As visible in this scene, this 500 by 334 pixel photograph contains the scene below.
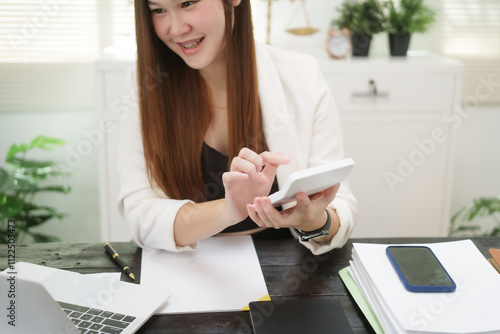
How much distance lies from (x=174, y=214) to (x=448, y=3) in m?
2.00

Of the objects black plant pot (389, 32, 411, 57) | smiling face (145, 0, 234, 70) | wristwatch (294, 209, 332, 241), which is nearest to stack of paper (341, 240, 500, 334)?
wristwatch (294, 209, 332, 241)

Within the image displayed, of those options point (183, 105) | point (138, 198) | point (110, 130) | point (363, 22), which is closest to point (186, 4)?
point (183, 105)

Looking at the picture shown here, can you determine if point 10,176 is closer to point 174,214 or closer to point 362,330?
point 174,214

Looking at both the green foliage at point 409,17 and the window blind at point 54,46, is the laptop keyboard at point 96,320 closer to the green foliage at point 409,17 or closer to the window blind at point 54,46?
the window blind at point 54,46

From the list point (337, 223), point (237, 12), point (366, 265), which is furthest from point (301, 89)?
point (366, 265)

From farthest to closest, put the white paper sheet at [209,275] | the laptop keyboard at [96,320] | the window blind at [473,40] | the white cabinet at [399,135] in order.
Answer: the window blind at [473,40] < the white cabinet at [399,135] < the white paper sheet at [209,275] < the laptop keyboard at [96,320]

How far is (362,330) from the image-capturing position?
35.6 inches

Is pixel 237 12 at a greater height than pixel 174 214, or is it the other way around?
pixel 237 12

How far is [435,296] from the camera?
0.89m

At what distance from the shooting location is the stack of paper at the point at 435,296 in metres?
0.83

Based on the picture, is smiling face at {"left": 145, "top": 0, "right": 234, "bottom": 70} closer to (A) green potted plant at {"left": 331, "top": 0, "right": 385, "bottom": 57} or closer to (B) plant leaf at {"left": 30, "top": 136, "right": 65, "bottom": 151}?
(A) green potted plant at {"left": 331, "top": 0, "right": 385, "bottom": 57}

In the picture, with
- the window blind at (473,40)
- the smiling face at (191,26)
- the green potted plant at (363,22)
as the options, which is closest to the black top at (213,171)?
the smiling face at (191,26)

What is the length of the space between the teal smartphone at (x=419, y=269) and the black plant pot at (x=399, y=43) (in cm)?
151

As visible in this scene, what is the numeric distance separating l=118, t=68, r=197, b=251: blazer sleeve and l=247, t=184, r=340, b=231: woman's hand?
0.77 ft
